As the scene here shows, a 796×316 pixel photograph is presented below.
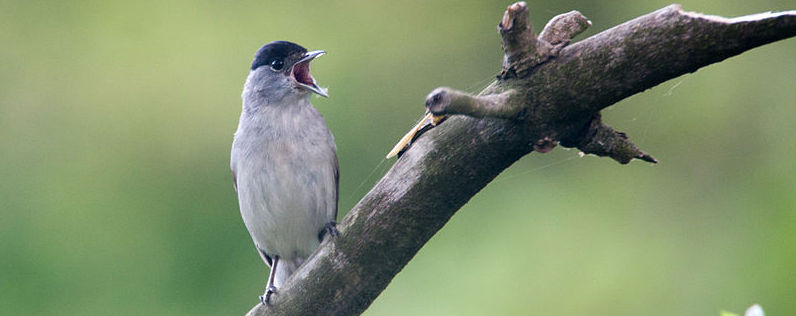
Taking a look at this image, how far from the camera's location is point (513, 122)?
2.31 metres

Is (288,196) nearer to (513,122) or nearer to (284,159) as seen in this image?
(284,159)

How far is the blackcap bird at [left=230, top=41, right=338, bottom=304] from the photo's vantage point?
3.60 m

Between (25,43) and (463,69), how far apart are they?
3.09 m

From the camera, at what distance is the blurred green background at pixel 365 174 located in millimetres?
4766

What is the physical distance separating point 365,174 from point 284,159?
4.98 ft

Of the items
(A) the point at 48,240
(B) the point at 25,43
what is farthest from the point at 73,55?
(A) the point at 48,240

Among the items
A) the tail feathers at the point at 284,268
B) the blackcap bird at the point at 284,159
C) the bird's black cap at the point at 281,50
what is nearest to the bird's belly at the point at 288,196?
the blackcap bird at the point at 284,159

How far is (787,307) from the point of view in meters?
4.50

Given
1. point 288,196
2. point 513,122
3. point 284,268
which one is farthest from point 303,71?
point 513,122

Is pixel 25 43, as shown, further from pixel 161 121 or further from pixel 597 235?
pixel 597 235

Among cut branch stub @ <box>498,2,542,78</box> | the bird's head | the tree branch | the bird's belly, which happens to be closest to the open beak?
the bird's head

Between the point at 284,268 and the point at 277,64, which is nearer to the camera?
the point at 277,64

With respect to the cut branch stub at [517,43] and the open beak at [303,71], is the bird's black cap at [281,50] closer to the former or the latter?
the open beak at [303,71]

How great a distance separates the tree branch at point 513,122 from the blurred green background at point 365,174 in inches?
82.2
